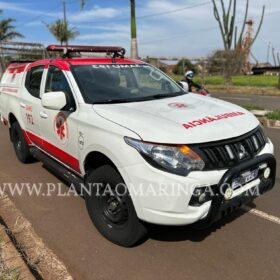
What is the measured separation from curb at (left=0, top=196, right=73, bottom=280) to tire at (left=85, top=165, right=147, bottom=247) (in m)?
0.55

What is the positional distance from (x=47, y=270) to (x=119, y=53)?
3.31 m

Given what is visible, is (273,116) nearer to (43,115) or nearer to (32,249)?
(43,115)

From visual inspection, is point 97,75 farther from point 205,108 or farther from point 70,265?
point 70,265

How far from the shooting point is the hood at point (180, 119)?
300 cm

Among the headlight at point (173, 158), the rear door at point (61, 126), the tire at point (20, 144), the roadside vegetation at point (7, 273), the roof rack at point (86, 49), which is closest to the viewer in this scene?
the roadside vegetation at point (7, 273)

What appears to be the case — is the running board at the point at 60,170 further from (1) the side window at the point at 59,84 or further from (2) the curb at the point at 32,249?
(1) the side window at the point at 59,84

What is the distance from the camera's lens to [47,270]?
311cm

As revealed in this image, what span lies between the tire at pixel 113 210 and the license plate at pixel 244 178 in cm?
88

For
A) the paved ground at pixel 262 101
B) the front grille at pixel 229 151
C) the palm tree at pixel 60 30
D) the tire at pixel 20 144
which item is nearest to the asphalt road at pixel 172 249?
the front grille at pixel 229 151

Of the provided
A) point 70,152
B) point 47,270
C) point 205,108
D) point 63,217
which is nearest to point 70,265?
point 47,270

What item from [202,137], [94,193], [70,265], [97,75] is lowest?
[70,265]

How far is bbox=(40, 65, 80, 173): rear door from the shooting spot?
3881 millimetres

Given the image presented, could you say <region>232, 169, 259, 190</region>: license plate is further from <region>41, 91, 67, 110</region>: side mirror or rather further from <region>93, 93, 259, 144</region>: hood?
<region>41, 91, 67, 110</region>: side mirror

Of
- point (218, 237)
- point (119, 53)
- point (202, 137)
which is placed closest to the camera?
point (202, 137)
